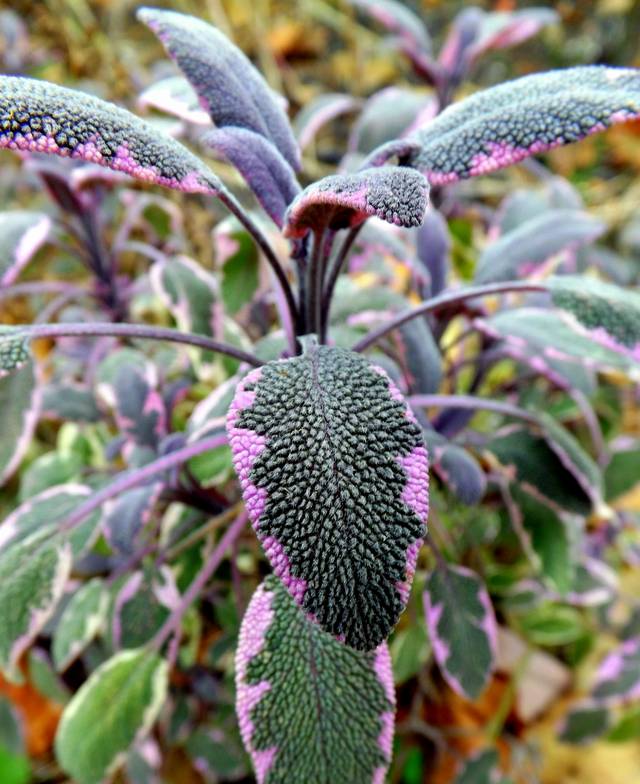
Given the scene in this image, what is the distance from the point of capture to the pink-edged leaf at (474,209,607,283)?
0.60 meters

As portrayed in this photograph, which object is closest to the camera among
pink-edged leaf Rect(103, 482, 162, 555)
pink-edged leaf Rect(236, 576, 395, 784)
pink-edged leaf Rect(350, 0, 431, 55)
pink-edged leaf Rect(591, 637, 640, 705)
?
pink-edged leaf Rect(236, 576, 395, 784)

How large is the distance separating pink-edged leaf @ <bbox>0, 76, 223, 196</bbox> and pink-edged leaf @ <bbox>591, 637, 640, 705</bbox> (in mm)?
794

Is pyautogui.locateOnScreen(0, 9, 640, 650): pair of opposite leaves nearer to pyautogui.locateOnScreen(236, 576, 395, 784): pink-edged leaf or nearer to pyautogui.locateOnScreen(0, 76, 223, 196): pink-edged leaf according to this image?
pyautogui.locateOnScreen(0, 76, 223, 196): pink-edged leaf

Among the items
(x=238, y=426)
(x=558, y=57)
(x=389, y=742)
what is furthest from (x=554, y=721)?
(x=558, y=57)

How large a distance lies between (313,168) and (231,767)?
1181 millimetres

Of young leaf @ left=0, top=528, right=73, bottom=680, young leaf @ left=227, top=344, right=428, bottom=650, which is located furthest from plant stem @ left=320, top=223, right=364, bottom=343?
young leaf @ left=0, top=528, right=73, bottom=680

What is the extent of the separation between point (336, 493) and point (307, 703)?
0.18m

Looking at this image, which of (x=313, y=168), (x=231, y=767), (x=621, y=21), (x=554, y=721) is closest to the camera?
(x=231, y=767)

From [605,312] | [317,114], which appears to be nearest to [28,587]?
[605,312]

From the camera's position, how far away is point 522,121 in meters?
0.37

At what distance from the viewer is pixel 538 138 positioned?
0.36 metres

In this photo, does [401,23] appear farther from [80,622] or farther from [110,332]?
[80,622]

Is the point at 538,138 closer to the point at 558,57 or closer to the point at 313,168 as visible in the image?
the point at 313,168

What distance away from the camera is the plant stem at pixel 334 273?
17.4 inches
